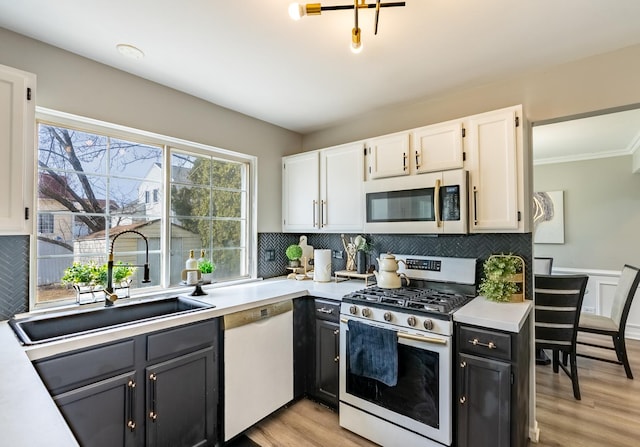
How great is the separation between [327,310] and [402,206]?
39.2 inches

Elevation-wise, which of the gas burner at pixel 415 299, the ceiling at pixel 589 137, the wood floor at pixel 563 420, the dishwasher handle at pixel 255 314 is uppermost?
the ceiling at pixel 589 137

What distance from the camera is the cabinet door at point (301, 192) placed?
301cm

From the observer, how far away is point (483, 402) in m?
1.69

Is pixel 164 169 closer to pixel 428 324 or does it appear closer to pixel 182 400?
pixel 182 400

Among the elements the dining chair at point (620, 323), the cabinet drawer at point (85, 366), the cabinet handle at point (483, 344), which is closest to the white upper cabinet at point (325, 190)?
the cabinet handle at point (483, 344)

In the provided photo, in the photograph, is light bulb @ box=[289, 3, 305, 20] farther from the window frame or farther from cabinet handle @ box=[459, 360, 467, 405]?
cabinet handle @ box=[459, 360, 467, 405]

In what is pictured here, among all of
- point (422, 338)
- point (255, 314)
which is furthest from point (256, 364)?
point (422, 338)

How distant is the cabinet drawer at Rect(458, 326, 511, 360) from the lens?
1638mm

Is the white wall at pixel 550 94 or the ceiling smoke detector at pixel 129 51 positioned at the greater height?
the ceiling smoke detector at pixel 129 51

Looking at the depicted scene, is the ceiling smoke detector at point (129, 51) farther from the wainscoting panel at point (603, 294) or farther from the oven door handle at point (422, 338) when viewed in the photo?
the wainscoting panel at point (603, 294)

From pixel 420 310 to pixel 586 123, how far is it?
2.86 meters

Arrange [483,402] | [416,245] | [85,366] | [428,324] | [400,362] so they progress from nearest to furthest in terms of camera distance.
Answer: [85,366] < [483,402] < [428,324] < [400,362] < [416,245]

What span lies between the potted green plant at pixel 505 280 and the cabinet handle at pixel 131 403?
221cm

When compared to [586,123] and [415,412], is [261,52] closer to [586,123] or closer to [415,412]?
[415,412]
